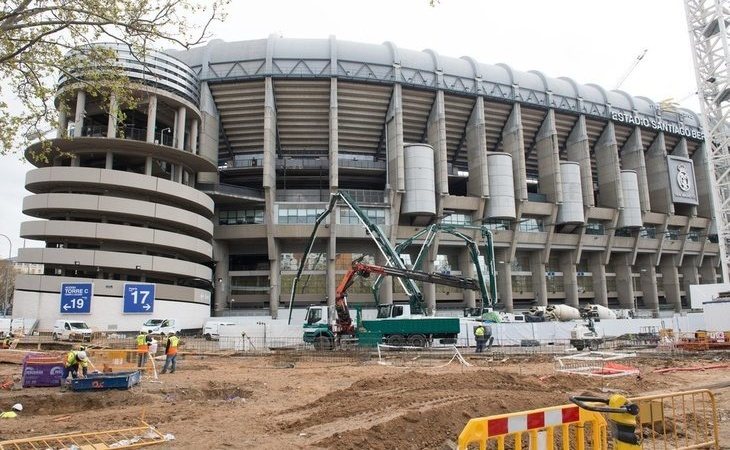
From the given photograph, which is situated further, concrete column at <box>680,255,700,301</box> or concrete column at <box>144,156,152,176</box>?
concrete column at <box>680,255,700,301</box>

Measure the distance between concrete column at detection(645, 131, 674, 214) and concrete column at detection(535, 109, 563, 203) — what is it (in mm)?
17664

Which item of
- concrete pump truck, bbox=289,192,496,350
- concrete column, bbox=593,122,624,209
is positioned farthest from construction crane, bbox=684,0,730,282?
concrete pump truck, bbox=289,192,496,350

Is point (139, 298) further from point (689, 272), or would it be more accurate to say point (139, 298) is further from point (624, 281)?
point (689, 272)

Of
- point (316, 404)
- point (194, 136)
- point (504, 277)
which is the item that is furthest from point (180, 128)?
point (316, 404)

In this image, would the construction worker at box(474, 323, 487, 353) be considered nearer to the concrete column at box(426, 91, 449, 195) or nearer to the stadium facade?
the stadium facade

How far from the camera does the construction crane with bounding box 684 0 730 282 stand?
45.6m

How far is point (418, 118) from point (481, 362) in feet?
123

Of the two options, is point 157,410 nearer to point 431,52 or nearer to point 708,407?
point 708,407

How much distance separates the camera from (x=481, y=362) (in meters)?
22.2

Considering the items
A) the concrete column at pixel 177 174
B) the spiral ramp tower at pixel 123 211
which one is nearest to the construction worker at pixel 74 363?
the spiral ramp tower at pixel 123 211

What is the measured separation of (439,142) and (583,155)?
1994cm

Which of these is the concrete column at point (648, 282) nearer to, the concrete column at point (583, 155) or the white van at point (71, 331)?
the concrete column at point (583, 155)

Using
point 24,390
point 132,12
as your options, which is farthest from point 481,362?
point 132,12

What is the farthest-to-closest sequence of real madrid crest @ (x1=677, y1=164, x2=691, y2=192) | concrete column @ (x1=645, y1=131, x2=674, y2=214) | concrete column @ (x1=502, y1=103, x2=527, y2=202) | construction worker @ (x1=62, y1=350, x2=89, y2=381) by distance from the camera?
real madrid crest @ (x1=677, y1=164, x2=691, y2=192) < concrete column @ (x1=645, y1=131, x2=674, y2=214) < concrete column @ (x1=502, y1=103, x2=527, y2=202) < construction worker @ (x1=62, y1=350, x2=89, y2=381)
